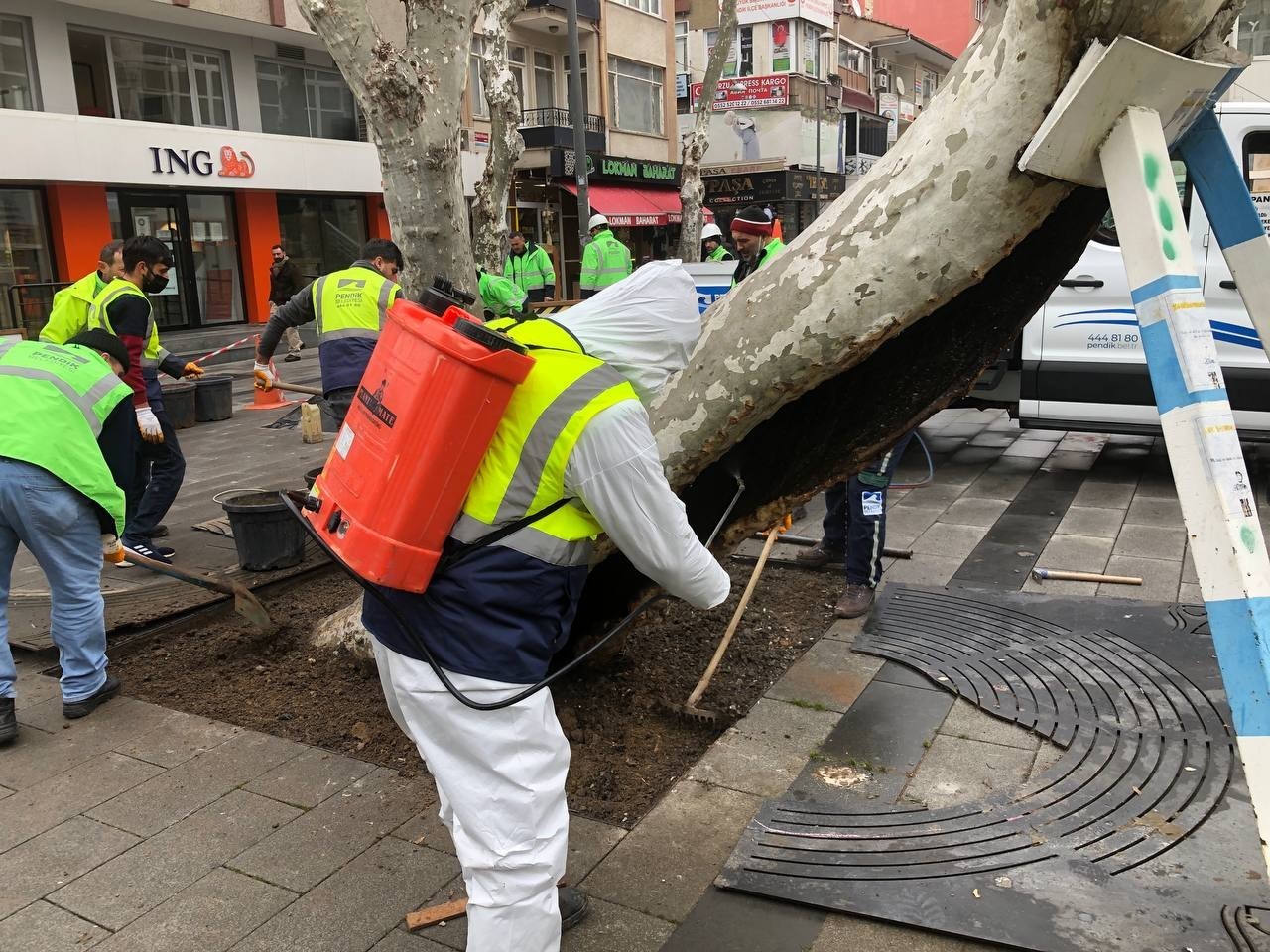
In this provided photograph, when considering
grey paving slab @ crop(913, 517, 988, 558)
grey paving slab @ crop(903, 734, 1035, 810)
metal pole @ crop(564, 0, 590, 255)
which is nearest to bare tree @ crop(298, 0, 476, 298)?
grey paving slab @ crop(903, 734, 1035, 810)

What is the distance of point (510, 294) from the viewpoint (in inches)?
380

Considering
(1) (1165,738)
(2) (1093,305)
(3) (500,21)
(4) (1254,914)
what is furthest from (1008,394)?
(3) (500,21)

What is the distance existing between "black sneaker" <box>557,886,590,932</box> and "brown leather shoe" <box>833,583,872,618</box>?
2.44 m

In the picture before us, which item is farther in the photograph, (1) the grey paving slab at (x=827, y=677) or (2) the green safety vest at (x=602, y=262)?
(2) the green safety vest at (x=602, y=262)

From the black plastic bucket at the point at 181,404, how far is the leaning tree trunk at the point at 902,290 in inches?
326

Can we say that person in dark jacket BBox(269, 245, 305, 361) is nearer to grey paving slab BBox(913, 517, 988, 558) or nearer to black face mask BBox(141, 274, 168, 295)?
black face mask BBox(141, 274, 168, 295)

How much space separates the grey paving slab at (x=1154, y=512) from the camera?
619cm

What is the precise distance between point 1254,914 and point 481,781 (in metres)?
2.02

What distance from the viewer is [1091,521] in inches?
249

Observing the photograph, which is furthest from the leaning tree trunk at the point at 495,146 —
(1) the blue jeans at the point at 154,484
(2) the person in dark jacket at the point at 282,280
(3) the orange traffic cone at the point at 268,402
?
(1) the blue jeans at the point at 154,484

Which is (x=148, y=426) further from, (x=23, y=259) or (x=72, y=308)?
(x=23, y=259)

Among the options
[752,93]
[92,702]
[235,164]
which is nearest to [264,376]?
[92,702]

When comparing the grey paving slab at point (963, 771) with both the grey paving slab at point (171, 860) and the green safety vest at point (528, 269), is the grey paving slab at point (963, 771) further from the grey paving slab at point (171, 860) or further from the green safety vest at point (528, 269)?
the green safety vest at point (528, 269)

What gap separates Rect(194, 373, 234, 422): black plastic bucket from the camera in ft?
35.8
